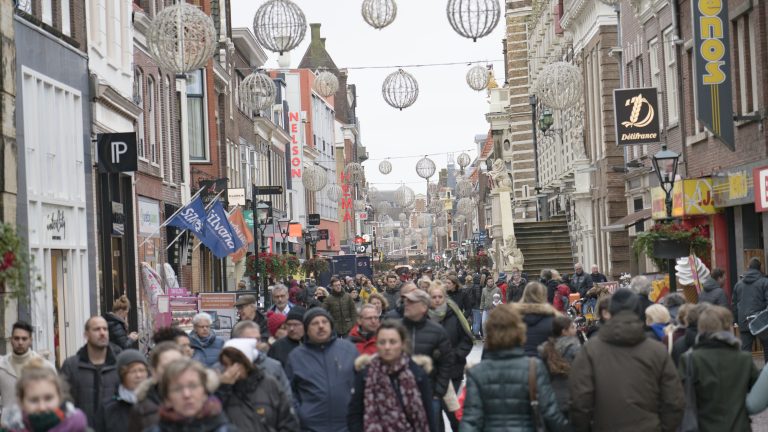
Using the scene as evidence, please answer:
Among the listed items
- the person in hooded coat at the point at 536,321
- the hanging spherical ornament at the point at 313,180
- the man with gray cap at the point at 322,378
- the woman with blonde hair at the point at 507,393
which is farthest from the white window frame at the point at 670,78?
the hanging spherical ornament at the point at 313,180

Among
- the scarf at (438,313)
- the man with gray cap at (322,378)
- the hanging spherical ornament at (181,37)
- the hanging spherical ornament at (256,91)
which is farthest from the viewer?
the hanging spherical ornament at (256,91)

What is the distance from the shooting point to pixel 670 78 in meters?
34.2

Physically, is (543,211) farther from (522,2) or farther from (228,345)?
(228,345)

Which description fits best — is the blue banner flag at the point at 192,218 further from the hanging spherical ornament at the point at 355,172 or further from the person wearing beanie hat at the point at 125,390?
the hanging spherical ornament at the point at 355,172

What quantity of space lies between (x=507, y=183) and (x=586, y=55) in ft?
29.4

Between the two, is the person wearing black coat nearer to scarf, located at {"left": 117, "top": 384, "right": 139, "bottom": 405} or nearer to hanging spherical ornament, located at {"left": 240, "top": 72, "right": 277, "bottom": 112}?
scarf, located at {"left": 117, "top": 384, "right": 139, "bottom": 405}

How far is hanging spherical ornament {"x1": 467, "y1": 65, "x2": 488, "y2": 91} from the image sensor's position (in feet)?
154

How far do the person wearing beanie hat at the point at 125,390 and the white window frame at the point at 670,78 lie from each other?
24.7 m

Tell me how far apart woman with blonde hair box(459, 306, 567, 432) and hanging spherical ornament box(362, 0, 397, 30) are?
58.2 feet

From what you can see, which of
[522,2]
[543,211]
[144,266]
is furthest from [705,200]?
[522,2]

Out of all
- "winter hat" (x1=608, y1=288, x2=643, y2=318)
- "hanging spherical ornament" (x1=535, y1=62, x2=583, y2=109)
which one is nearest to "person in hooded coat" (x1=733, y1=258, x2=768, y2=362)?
"winter hat" (x1=608, y1=288, x2=643, y2=318)

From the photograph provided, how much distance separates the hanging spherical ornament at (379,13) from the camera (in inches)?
1046

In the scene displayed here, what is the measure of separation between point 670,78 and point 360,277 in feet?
33.6

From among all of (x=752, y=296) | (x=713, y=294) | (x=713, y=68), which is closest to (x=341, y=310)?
(x=752, y=296)
